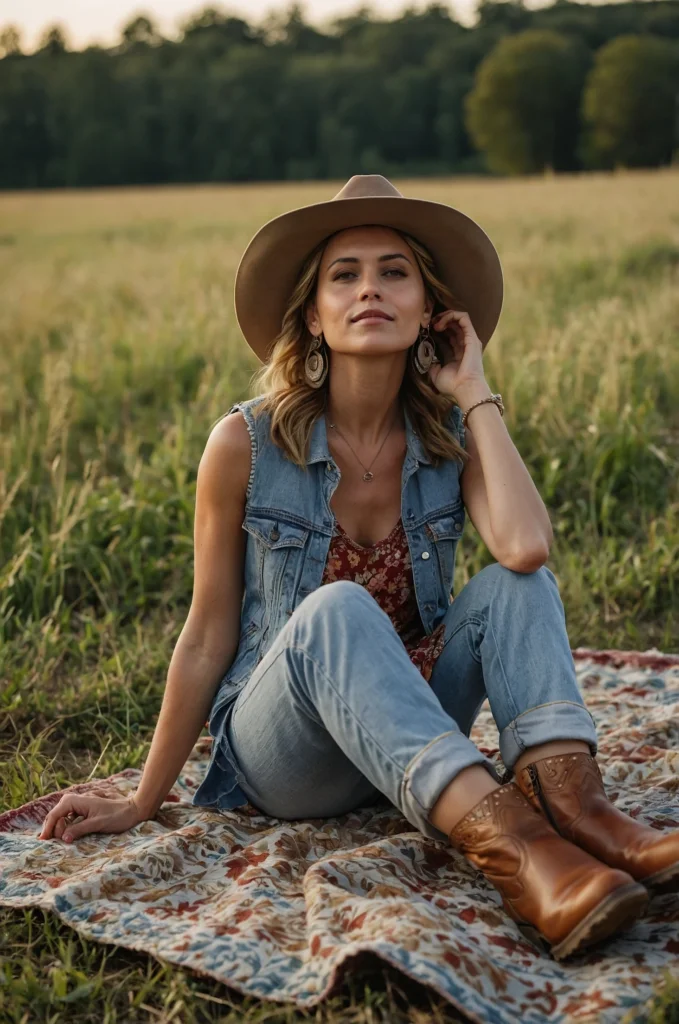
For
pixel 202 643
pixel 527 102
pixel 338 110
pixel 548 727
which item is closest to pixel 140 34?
pixel 338 110

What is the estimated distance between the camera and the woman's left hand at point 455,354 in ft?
9.80

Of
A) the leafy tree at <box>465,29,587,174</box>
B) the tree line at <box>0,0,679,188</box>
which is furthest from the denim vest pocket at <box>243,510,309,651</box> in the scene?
the leafy tree at <box>465,29,587,174</box>

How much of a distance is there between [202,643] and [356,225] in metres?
1.13

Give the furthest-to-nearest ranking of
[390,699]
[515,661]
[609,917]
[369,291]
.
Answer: [369,291] → [515,661] → [390,699] → [609,917]

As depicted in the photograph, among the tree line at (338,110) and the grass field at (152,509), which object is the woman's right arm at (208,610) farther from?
the tree line at (338,110)

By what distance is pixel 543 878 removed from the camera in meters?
2.16

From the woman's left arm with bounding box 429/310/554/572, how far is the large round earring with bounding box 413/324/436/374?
0.03 m

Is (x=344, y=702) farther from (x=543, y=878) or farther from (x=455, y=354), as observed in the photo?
(x=455, y=354)

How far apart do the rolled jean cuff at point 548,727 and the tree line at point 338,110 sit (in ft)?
114

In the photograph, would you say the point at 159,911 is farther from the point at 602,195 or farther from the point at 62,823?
the point at 602,195

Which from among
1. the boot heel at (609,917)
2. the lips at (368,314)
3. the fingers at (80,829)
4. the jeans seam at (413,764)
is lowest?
the fingers at (80,829)

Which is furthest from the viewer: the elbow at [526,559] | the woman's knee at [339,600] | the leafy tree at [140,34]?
the leafy tree at [140,34]

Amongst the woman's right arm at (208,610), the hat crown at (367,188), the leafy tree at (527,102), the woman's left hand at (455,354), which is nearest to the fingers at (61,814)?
the woman's right arm at (208,610)

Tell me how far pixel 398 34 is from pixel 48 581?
146 feet
